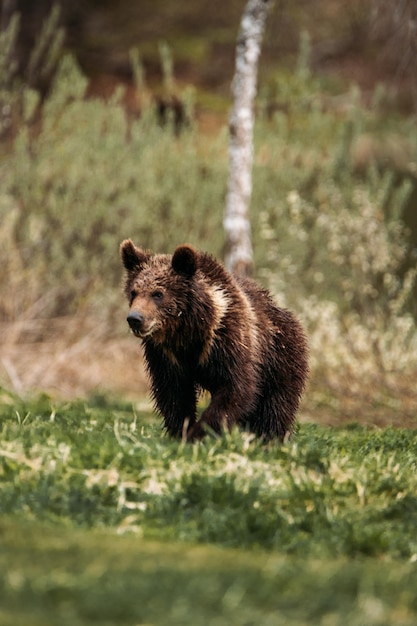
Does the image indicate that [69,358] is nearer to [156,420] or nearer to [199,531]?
[156,420]

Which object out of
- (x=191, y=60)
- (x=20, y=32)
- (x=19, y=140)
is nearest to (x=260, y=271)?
(x=19, y=140)

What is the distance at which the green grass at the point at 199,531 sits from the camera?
4.14 m

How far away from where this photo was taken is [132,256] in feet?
24.0

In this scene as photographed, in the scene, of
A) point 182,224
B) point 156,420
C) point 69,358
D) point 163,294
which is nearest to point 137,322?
point 163,294

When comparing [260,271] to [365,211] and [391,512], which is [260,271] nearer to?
[365,211]

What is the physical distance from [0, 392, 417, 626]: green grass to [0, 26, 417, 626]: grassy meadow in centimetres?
1

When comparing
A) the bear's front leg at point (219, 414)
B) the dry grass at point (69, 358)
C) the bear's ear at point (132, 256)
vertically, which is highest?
the bear's ear at point (132, 256)

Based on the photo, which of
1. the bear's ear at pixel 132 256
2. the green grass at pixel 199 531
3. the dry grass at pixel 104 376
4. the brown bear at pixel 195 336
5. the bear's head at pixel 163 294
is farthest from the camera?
the dry grass at pixel 104 376

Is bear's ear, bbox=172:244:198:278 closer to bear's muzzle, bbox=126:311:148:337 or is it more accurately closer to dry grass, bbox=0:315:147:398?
bear's muzzle, bbox=126:311:148:337

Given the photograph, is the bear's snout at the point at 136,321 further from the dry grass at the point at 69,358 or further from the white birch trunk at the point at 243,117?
the dry grass at the point at 69,358

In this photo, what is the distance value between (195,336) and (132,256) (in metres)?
0.78

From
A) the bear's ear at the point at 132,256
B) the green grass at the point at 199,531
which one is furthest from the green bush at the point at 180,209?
the green grass at the point at 199,531

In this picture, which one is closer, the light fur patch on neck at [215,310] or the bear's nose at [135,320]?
the bear's nose at [135,320]

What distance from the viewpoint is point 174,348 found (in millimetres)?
7031
